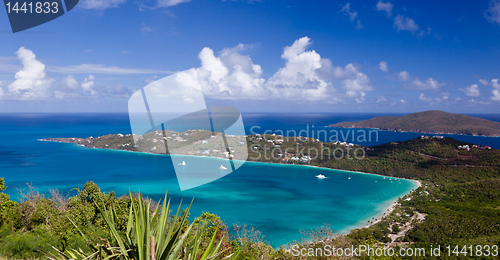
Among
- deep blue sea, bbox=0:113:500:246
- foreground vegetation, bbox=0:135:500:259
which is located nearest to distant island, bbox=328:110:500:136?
foreground vegetation, bbox=0:135:500:259

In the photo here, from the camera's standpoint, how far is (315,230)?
22.9 meters

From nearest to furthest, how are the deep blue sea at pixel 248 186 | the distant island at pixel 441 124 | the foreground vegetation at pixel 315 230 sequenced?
the foreground vegetation at pixel 315 230 → the deep blue sea at pixel 248 186 → the distant island at pixel 441 124

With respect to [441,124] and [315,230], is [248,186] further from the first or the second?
[441,124]

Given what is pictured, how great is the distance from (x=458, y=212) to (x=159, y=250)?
27.6 meters

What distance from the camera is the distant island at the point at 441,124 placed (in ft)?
316

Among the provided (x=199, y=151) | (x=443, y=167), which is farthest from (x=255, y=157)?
(x=443, y=167)

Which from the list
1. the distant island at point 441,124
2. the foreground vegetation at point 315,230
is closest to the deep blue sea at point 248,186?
the foreground vegetation at point 315,230

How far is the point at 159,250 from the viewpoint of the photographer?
2123 mm

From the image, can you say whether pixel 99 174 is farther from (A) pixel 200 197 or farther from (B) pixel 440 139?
(B) pixel 440 139

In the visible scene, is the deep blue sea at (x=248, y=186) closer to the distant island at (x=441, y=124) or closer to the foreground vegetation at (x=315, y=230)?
the foreground vegetation at (x=315, y=230)

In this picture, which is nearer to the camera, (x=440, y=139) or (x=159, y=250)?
(x=159, y=250)

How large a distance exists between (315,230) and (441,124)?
339ft

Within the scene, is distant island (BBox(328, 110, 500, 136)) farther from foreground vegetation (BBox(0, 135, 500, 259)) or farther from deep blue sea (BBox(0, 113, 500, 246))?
deep blue sea (BBox(0, 113, 500, 246))

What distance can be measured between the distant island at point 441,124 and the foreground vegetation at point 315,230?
206 feet
